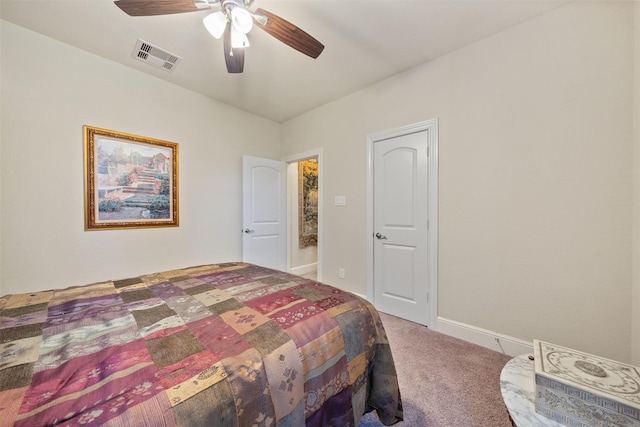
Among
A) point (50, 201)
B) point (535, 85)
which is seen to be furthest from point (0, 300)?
point (535, 85)

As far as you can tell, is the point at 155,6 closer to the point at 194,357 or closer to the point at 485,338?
the point at 194,357

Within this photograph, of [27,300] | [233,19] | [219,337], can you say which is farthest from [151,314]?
[233,19]

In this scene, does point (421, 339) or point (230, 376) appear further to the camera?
point (421, 339)

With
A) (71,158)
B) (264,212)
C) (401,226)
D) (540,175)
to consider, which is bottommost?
(401,226)

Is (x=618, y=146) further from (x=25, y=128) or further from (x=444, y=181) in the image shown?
(x=25, y=128)

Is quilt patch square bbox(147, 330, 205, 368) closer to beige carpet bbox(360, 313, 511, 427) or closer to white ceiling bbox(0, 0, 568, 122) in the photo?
beige carpet bbox(360, 313, 511, 427)

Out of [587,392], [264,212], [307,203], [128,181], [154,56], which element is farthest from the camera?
[307,203]

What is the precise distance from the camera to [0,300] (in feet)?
4.11

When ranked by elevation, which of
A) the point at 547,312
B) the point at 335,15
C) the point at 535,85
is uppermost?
the point at 335,15

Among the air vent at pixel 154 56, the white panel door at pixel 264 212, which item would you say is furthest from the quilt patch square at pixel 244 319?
the air vent at pixel 154 56

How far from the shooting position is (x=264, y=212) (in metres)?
3.66

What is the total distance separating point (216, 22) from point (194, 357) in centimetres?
185

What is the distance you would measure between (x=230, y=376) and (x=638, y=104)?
2.57 metres

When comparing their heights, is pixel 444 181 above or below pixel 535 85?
below
